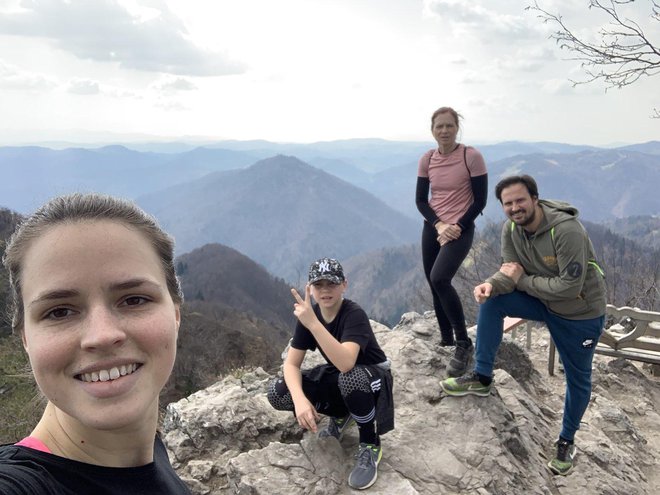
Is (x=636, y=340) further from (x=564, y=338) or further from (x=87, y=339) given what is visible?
(x=87, y=339)

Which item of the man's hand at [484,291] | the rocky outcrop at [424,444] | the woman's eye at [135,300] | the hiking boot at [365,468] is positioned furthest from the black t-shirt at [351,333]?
the woman's eye at [135,300]

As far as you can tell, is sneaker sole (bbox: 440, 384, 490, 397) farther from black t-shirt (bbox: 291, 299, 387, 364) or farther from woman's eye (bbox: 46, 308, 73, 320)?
woman's eye (bbox: 46, 308, 73, 320)

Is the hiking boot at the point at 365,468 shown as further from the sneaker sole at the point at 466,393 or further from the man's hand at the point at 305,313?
the sneaker sole at the point at 466,393

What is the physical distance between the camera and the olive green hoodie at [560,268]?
409 cm

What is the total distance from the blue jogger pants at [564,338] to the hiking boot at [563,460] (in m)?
0.09

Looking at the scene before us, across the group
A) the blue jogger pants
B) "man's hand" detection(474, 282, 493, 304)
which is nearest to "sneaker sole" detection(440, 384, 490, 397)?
the blue jogger pants

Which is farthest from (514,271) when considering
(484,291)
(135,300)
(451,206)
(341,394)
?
(135,300)

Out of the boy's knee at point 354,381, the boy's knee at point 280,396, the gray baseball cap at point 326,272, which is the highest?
the gray baseball cap at point 326,272

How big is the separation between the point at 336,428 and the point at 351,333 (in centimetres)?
120

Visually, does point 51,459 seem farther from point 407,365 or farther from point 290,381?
point 407,365

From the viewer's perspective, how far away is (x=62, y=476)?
53.1 inches

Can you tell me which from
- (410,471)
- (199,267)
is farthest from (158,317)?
(199,267)

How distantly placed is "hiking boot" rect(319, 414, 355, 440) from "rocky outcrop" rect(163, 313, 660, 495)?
0.23 ft

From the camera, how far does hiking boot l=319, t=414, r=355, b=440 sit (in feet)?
14.1
